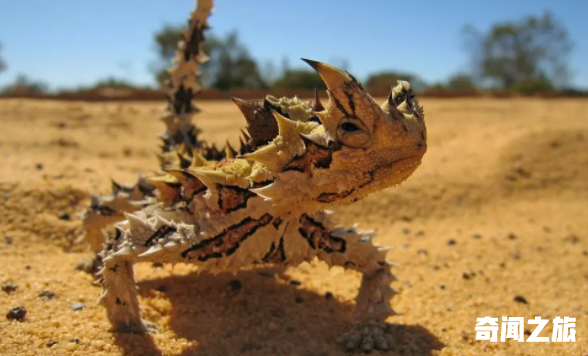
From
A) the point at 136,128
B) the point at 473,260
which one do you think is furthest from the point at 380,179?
the point at 136,128

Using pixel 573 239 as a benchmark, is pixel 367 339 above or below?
below

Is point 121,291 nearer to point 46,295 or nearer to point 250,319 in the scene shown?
point 46,295

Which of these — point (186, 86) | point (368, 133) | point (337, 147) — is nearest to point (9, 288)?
point (186, 86)

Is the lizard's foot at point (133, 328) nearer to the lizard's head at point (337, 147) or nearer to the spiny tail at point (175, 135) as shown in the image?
the spiny tail at point (175, 135)

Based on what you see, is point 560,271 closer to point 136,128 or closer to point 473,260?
point 473,260

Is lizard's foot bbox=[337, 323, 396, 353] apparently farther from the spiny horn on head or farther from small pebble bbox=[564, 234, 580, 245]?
small pebble bbox=[564, 234, 580, 245]

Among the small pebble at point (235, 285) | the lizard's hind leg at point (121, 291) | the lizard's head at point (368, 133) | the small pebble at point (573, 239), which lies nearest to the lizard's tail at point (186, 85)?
the small pebble at point (235, 285)
